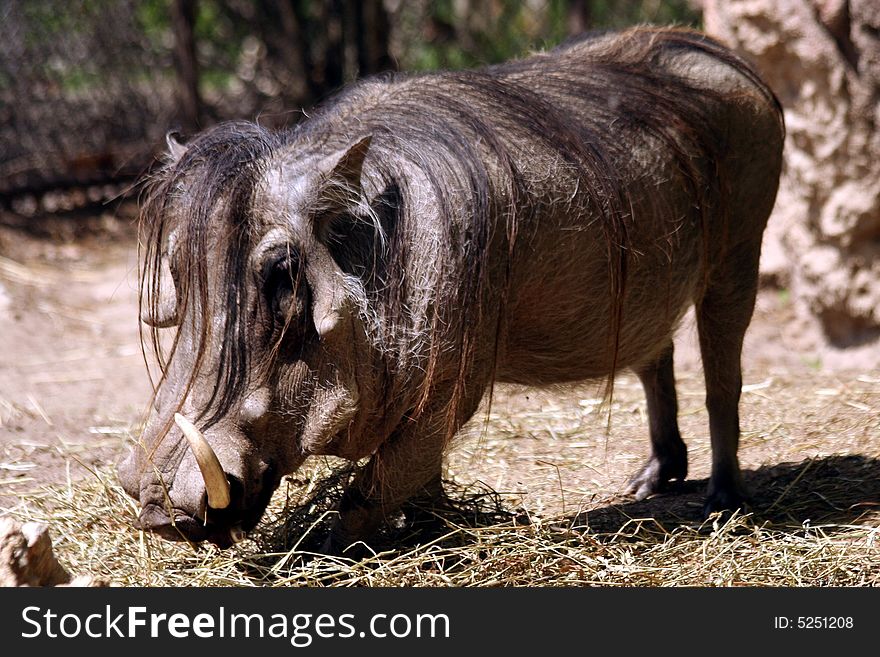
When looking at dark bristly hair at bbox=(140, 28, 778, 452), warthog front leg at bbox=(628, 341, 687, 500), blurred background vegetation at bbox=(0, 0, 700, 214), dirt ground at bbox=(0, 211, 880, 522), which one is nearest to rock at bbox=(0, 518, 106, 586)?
dark bristly hair at bbox=(140, 28, 778, 452)

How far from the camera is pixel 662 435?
381cm

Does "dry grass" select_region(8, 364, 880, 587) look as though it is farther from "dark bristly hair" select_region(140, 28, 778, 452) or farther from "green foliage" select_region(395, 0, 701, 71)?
"green foliage" select_region(395, 0, 701, 71)

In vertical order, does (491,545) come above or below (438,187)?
below

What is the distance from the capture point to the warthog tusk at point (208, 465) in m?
2.45

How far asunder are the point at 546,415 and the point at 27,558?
2.54 m

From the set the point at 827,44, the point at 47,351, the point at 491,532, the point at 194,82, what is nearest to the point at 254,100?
the point at 194,82

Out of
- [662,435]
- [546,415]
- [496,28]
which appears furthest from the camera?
[496,28]

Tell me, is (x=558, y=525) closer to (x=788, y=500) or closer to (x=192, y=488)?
(x=788, y=500)

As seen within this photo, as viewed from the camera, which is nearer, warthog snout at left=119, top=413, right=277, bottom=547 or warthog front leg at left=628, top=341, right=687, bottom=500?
warthog snout at left=119, top=413, right=277, bottom=547

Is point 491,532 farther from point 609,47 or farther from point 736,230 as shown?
point 609,47

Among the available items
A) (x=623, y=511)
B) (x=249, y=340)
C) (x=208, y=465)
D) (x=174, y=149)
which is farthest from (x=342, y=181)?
(x=623, y=511)

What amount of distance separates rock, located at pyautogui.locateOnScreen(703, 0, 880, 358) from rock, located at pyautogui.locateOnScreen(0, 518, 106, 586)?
12.3 feet

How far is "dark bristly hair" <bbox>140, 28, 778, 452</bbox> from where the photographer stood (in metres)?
2.60

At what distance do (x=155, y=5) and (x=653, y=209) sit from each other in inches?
248
